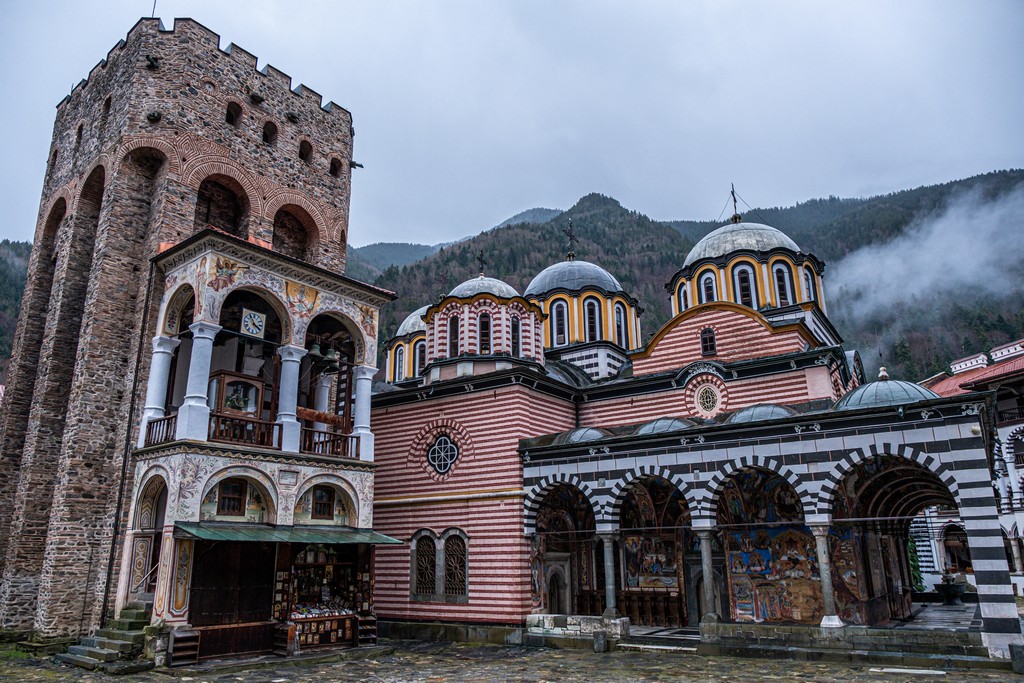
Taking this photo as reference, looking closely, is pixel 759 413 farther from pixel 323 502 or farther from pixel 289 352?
pixel 289 352

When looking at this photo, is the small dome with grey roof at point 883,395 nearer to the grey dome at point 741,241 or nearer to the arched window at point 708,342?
the arched window at point 708,342

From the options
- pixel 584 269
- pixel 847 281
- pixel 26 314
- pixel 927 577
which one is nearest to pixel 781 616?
pixel 584 269

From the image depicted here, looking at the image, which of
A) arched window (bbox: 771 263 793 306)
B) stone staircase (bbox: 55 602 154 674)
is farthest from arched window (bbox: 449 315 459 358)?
stone staircase (bbox: 55 602 154 674)

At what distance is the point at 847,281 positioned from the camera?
3681 inches

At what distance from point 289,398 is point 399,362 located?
45.8 feet

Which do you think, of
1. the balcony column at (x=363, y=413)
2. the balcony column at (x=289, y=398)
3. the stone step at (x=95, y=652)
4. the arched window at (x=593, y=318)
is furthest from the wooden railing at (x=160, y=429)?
the arched window at (x=593, y=318)

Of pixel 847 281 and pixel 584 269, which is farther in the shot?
pixel 847 281

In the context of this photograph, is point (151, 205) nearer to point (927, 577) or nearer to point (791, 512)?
point (791, 512)

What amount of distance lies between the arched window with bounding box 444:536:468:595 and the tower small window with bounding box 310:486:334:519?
11.2 ft

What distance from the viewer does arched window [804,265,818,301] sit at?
20.9 m

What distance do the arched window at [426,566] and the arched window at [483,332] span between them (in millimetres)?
5283

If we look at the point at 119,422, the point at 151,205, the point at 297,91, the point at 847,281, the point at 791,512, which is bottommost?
the point at 791,512

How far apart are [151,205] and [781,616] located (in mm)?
16203

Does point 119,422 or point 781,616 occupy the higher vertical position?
point 119,422
